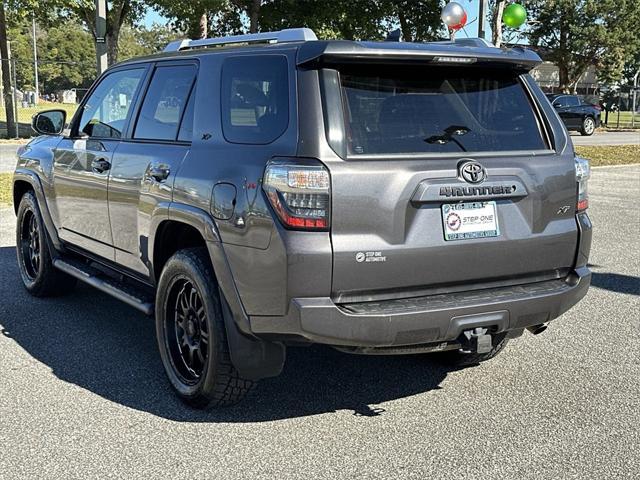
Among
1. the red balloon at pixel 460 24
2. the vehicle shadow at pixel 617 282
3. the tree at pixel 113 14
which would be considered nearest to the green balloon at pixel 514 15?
the red balloon at pixel 460 24

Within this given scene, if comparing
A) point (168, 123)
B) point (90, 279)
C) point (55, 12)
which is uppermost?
point (55, 12)

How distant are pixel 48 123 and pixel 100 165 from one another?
120 centimetres

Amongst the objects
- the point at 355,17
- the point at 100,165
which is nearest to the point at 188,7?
the point at 355,17

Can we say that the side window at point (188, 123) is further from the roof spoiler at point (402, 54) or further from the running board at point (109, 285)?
the running board at point (109, 285)

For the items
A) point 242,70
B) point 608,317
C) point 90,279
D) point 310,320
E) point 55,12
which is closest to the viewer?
point 310,320

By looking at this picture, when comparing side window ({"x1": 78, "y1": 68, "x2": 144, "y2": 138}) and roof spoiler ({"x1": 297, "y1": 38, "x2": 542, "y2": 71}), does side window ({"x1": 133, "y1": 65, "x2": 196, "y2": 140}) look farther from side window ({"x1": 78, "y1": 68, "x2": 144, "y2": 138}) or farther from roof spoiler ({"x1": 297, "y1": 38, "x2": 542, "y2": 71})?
roof spoiler ({"x1": 297, "y1": 38, "x2": 542, "y2": 71})

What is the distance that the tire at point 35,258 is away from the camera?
600 centimetres

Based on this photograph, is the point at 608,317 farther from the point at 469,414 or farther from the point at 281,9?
the point at 281,9

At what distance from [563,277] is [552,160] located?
62 centimetres

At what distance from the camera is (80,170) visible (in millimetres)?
5223

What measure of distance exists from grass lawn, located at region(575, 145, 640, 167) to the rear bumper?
15.0 m

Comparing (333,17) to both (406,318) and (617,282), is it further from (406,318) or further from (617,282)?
(406,318)

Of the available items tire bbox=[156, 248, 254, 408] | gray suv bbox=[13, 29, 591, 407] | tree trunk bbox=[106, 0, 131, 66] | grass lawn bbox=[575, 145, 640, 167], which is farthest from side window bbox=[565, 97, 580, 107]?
tire bbox=[156, 248, 254, 408]

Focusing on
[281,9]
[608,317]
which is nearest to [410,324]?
[608,317]
